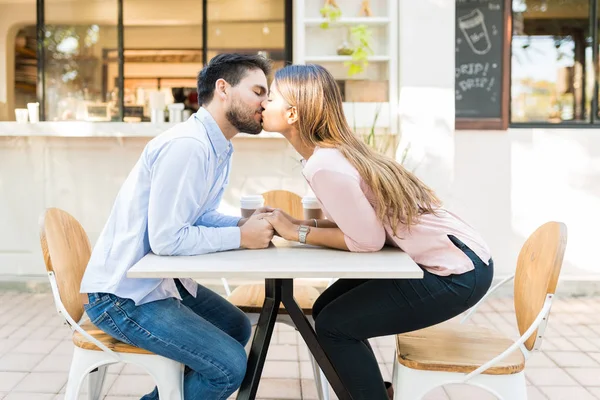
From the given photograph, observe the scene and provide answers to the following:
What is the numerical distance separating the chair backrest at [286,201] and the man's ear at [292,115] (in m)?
1.42

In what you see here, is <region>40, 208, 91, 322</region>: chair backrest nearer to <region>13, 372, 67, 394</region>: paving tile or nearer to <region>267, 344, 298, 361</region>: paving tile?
<region>13, 372, 67, 394</region>: paving tile

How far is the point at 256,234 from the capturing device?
2.24m

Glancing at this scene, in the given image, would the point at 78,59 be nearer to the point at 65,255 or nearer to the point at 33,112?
the point at 33,112

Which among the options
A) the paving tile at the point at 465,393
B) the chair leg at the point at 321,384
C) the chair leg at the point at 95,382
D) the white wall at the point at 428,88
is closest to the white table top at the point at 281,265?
the chair leg at the point at 95,382

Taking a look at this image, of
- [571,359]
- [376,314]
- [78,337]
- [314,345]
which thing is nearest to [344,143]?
[376,314]

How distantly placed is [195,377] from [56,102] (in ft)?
14.4

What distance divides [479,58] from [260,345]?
12.5ft

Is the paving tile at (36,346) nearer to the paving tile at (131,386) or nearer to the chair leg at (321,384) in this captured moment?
the paving tile at (131,386)

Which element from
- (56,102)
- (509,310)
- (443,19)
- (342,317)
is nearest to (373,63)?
(443,19)

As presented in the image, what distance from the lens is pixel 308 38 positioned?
5.31m

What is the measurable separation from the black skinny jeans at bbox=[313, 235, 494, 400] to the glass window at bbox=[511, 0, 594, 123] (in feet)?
12.2

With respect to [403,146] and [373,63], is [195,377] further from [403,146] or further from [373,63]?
[373,63]

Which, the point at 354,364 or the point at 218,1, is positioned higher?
the point at 218,1

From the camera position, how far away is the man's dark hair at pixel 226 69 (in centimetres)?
236
